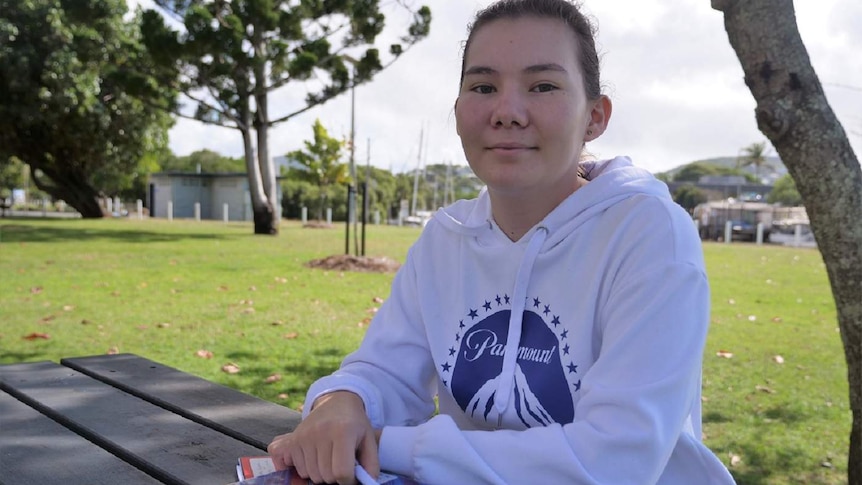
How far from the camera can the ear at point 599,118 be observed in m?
1.63

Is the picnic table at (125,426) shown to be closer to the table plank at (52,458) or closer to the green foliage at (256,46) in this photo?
the table plank at (52,458)

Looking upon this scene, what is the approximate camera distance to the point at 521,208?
1616 mm

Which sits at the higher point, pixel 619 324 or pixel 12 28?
pixel 12 28

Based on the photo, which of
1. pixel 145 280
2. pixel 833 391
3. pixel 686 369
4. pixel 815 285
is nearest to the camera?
pixel 686 369

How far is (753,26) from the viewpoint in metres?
2.63

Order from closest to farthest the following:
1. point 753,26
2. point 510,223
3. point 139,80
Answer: point 510,223 < point 753,26 < point 139,80

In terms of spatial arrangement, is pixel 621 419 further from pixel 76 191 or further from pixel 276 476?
pixel 76 191

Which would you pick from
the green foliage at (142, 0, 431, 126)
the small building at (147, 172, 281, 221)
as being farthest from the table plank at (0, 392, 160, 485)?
the small building at (147, 172, 281, 221)

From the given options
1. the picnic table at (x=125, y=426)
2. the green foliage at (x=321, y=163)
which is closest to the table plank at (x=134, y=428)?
the picnic table at (x=125, y=426)

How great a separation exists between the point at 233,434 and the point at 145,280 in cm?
857

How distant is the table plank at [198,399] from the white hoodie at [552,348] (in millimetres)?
324

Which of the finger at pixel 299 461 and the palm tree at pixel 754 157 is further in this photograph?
the palm tree at pixel 754 157

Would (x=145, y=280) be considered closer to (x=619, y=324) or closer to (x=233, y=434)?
(x=233, y=434)

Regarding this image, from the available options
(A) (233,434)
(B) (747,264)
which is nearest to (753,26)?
(A) (233,434)
